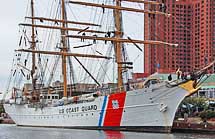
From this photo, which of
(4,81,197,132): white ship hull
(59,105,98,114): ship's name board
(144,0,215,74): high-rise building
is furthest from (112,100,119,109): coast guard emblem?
(144,0,215,74): high-rise building

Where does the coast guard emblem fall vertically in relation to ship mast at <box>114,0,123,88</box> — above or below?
below

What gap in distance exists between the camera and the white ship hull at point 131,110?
181 feet

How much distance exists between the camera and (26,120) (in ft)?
273

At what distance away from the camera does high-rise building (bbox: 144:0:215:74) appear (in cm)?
8812

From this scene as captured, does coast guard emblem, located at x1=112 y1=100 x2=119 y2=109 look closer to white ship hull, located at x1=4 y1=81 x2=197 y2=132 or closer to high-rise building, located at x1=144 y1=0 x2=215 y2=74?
white ship hull, located at x1=4 y1=81 x2=197 y2=132

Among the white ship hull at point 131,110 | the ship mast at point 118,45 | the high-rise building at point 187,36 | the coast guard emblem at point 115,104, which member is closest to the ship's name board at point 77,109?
the white ship hull at point 131,110

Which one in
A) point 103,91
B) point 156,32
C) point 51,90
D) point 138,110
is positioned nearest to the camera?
point 138,110

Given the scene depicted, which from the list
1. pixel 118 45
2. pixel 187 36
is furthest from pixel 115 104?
pixel 187 36

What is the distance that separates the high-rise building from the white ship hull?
82.5ft

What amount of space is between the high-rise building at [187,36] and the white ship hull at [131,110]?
25.1m

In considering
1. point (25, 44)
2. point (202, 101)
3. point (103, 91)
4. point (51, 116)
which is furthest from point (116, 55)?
point (202, 101)

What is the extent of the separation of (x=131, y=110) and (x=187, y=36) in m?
43.6

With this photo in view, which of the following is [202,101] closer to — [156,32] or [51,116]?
[156,32]

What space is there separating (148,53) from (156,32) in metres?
11.8
